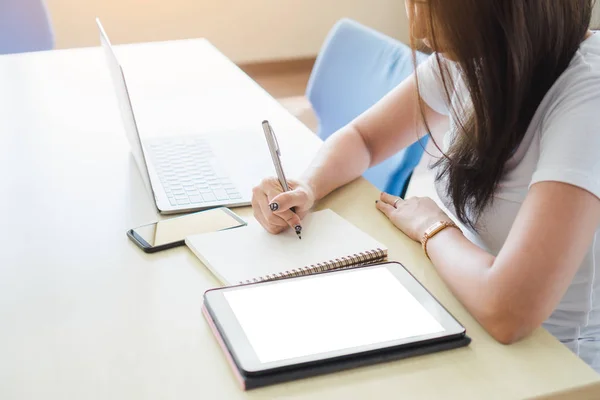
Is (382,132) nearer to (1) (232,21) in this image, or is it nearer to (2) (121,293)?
(2) (121,293)

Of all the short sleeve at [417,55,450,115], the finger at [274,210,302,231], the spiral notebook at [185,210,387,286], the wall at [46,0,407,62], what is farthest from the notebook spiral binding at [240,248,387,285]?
the wall at [46,0,407,62]

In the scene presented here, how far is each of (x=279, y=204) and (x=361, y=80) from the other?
662 mm

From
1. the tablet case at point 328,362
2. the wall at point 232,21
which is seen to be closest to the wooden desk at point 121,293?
the tablet case at point 328,362

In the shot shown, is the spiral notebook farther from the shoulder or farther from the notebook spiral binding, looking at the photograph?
the shoulder

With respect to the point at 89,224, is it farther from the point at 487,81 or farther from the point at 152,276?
the point at 487,81

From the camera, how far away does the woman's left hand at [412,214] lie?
108 centimetres

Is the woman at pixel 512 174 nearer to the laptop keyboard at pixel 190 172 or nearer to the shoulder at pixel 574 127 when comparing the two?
the shoulder at pixel 574 127

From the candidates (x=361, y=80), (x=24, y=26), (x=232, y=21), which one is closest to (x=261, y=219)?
(x=361, y=80)

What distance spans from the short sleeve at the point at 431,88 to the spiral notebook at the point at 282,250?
326mm

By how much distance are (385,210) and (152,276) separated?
39 cm

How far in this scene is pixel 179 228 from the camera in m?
1.10

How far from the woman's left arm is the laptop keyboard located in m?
0.48

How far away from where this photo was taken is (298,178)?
1.25 meters

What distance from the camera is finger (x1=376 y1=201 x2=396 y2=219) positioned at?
1.14 metres
